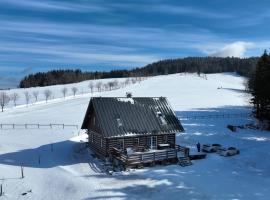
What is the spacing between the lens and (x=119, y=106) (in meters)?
37.5

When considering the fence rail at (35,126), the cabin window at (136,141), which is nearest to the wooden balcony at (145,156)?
the cabin window at (136,141)

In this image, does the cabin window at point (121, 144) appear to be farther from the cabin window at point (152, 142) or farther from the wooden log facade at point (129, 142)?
the cabin window at point (152, 142)

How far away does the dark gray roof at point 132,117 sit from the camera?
35125 millimetres

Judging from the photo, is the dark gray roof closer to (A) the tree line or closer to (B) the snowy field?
(B) the snowy field

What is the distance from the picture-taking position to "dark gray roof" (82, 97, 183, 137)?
3512cm

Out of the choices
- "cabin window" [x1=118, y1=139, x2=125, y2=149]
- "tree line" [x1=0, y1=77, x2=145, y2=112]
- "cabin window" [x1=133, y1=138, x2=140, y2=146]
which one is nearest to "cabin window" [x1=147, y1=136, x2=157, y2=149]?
"cabin window" [x1=133, y1=138, x2=140, y2=146]

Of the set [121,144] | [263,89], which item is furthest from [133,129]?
[263,89]

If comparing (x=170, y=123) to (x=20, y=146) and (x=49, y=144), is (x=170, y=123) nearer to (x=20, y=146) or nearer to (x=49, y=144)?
(x=49, y=144)

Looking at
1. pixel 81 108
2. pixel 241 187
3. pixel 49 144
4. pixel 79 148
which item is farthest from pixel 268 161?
pixel 81 108

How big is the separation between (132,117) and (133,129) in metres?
1.61

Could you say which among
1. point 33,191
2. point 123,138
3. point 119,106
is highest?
point 119,106

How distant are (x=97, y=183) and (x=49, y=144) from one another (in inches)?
727

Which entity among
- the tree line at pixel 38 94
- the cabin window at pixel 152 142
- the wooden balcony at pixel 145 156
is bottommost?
the wooden balcony at pixel 145 156

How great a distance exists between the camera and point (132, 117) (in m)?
36.7
